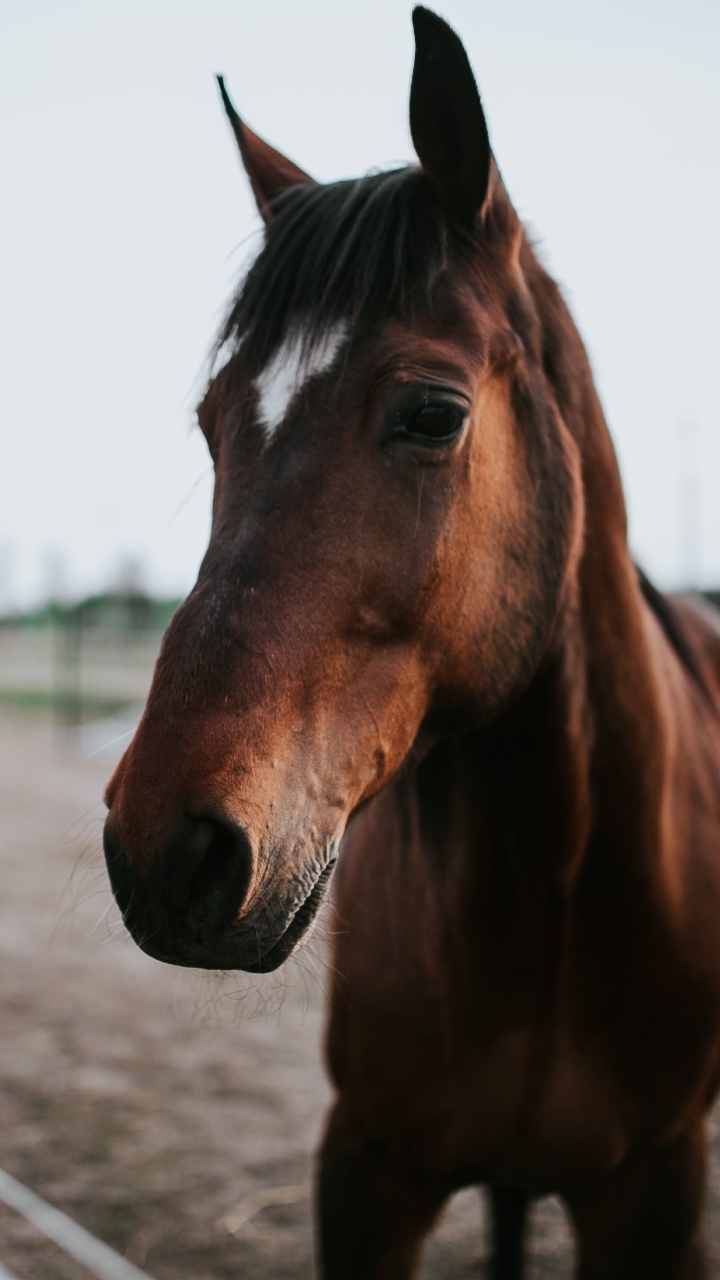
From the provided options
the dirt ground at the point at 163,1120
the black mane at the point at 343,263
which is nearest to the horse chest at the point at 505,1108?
the dirt ground at the point at 163,1120

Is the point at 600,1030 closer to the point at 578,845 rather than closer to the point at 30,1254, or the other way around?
the point at 578,845

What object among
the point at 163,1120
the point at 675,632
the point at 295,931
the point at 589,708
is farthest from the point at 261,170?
the point at 163,1120

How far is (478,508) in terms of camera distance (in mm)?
1514

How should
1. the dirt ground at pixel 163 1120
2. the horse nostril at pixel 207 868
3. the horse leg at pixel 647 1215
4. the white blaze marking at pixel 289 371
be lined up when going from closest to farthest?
the horse nostril at pixel 207 868, the white blaze marking at pixel 289 371, the horse leg at pixel 647 1215, the dirt ground at pixel 163 1120

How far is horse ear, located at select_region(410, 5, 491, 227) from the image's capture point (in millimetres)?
1449

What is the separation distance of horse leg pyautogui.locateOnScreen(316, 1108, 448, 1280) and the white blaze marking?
139 centimetres

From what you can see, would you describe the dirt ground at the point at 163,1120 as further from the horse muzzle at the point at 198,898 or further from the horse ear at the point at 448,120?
the horse ear at the point at 448,120

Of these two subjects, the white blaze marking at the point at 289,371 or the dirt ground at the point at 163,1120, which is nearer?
the white blaze marking at the point at 289,371

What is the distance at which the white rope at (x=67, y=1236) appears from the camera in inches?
95.4

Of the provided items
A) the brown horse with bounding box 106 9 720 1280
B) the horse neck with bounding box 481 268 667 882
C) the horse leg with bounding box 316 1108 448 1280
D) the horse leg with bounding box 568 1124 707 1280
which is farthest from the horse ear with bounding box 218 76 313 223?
the horse leg with bounding box 568 1124 707 1280

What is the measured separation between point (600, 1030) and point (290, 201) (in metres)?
1.58

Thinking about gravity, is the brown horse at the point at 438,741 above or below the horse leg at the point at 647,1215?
above

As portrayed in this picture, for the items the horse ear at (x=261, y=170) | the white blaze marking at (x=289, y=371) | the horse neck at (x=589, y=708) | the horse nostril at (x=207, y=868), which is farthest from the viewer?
the horse ear at (x=261, y=170)

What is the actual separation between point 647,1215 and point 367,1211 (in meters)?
0.53
